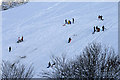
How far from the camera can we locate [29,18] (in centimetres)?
4041

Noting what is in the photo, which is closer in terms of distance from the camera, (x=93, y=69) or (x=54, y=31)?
(x=93, y=69)

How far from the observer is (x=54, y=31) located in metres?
29.7

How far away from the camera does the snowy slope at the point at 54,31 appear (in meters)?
23.1

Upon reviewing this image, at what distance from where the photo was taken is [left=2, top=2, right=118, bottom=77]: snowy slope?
2306cm

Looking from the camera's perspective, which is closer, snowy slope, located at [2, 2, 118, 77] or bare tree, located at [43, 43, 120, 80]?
bare tree, located at [43, 43, 120, 80]

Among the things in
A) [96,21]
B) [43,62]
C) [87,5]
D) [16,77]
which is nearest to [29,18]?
[87,5]

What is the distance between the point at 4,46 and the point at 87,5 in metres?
21.6

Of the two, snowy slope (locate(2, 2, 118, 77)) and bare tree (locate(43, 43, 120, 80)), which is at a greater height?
bare tree (locate(43, 43, 120, 80))

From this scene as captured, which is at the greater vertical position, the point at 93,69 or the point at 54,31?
the point at 93,69

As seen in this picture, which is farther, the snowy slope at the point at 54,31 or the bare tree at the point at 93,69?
the snowy slope at the point at 54,31

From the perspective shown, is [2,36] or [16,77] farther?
[2,36]

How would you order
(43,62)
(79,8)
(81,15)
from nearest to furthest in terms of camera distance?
1. (43,62)
2. (81,15)
3. (79,8)

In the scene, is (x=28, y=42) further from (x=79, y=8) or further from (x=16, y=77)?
(x=79, y=8)

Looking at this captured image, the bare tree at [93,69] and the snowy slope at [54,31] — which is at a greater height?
the bare tree at [93,69]
